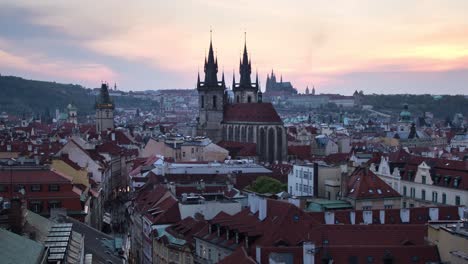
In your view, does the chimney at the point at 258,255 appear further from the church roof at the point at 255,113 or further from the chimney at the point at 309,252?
the church roof at the point at 255,113

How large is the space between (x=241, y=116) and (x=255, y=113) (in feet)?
15.2

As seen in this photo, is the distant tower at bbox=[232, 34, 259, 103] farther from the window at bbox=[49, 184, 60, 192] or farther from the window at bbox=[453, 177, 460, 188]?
the window at bbox=[49, 184, 60, 192]

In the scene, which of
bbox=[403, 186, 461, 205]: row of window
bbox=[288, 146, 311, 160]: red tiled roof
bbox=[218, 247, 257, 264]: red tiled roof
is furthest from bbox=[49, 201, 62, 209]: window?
bbox=[288, 146, 311, 160]: red tiled roof

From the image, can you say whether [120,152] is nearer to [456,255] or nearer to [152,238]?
[152,238]

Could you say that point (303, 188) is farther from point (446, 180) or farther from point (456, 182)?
point (456, 182)

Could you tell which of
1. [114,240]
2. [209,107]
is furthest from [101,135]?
[114,240]

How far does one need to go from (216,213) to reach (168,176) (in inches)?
1188

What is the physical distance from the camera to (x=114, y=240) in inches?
2103

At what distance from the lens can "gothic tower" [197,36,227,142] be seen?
6398 inches

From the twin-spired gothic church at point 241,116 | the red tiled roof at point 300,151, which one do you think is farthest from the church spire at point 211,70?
the red tiled roof at point 300,151

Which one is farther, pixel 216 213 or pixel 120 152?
pixel 120 152

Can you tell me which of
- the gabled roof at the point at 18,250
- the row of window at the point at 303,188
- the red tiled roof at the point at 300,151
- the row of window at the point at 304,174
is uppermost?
the gabled roof at the point at 18,250

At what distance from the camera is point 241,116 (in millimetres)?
156250

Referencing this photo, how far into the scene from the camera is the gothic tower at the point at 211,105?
533ft
